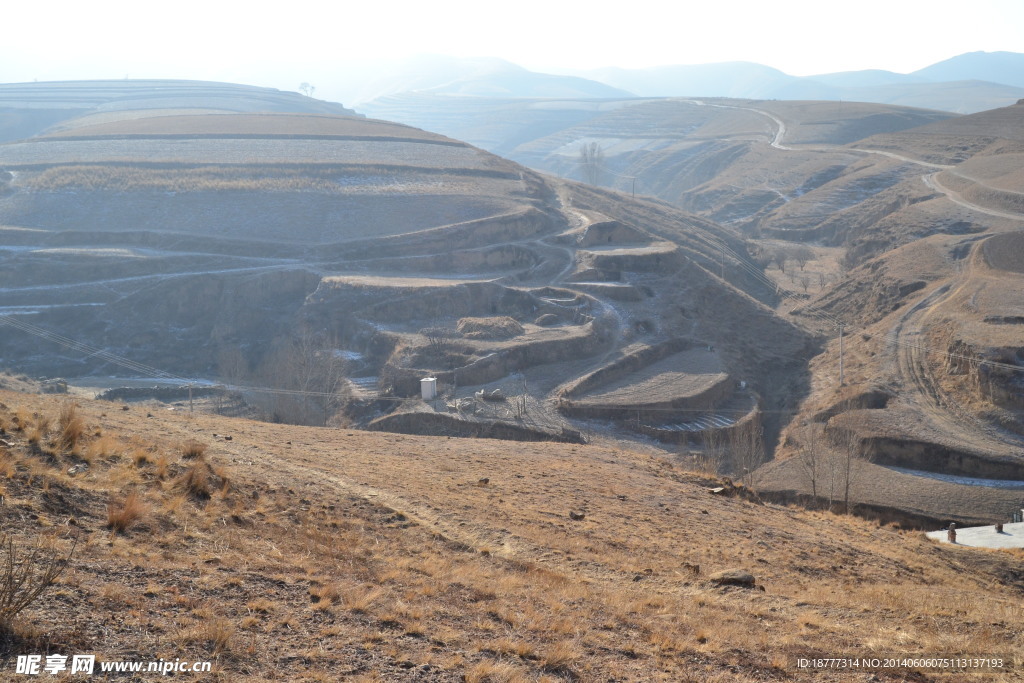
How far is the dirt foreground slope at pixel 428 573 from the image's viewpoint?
7129mm

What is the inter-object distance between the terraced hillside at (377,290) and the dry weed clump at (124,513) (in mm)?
21692

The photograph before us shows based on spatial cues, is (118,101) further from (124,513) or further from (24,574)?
(24,574)

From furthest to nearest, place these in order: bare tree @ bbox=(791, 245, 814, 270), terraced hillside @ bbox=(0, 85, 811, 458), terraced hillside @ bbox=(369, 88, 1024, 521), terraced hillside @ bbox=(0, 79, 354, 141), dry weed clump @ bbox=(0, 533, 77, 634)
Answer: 1. terraced hillside @ bbox=(0, 79, 354, 141)
2. bare tree @ bbox=(791, 245, 814, 270)
3. terraced hillside @ bbox=(0, 85, 811, 458)
4. terraced hillside @ bbox=(369, 88, 1024, 521)
5. dry weed clump @ bbox=(0, 533, 77, 634)

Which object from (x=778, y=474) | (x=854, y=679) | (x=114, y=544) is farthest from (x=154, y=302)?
(x=854, y=679)

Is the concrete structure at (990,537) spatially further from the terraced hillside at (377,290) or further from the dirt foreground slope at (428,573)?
the terraced hillside at (377,290)

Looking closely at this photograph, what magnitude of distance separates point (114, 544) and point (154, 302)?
4100 centimetres

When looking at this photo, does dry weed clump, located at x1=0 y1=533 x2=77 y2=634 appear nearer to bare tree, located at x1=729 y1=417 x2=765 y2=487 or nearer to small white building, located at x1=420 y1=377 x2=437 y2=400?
bare tree, located at x1=729 y1=417 x2=765 y2=487

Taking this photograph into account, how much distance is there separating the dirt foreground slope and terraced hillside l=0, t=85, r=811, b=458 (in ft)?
52.0

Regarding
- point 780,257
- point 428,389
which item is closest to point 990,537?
point 428,389

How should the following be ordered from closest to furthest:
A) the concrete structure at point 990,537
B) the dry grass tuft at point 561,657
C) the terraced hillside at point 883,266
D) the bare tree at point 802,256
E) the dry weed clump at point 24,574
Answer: the dry weed clump at point 24,574
the dry grass tuft at point 561,657
the concrete structure at point 990,537
the terraced hillside at point 883,266
the bare tree at point 802,256

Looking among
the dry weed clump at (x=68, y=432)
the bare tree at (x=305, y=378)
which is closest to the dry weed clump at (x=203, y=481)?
the dry weed clump at (x=68, y=432)

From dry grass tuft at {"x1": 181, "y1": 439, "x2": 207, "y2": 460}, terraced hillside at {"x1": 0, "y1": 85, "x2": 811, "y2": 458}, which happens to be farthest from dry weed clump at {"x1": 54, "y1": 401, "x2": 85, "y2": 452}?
terraced hillside at {"x1": 0, "y1": 85, "x2": 811, "y2": 458}

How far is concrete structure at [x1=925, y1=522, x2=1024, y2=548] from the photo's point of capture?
19969mm

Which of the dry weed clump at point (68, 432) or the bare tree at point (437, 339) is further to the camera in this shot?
the bare tree at point (437, 339)
